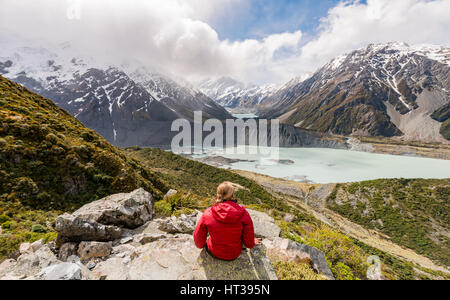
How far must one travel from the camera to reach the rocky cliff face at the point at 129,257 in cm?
382

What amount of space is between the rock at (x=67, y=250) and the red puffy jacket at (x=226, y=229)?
3477 millimetres

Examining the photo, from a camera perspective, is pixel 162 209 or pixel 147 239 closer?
pixel 147 239

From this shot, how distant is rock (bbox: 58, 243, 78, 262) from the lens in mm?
4625

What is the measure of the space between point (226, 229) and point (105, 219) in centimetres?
488

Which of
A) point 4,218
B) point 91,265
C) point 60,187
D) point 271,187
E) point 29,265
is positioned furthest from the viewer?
point 271,187

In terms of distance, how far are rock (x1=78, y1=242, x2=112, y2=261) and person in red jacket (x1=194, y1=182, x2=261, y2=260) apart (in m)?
2.61

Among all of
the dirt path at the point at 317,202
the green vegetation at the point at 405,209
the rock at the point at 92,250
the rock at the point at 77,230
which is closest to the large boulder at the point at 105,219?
the rock at the point at 77,230

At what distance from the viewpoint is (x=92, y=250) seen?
461 cm

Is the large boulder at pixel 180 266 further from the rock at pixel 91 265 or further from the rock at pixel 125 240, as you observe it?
the rock at pixel 125 240

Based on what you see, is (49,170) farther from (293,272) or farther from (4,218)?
(293,272)

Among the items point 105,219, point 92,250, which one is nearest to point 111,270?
point 92,250

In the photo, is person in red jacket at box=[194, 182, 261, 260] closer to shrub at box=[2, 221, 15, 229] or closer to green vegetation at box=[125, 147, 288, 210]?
shrub at box=[2, 221, 15, 229]

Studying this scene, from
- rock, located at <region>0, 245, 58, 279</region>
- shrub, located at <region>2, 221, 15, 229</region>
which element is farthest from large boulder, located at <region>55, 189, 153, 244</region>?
shrub, located at <region>2, 221, 15, 229</region>
